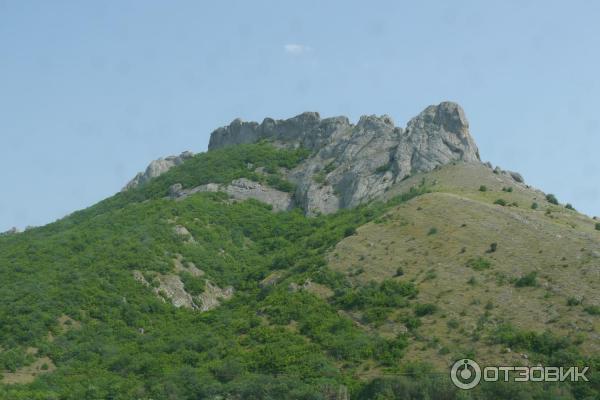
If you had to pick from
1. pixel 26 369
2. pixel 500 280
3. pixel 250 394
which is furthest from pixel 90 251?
pixel 500 280

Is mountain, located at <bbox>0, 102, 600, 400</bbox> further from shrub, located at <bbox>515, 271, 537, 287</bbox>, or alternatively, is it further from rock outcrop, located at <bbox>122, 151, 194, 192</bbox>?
rock outcrop, located at <bbox>122, 151, 194, 192</bbox>

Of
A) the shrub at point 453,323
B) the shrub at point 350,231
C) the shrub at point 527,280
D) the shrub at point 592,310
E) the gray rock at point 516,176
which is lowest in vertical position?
the shrub at point 453,323

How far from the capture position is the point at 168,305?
226ft

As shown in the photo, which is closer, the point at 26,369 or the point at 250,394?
the point at 250,394

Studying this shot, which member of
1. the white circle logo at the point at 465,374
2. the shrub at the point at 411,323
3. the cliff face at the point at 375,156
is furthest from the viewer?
the cliff face at the point at 375,156

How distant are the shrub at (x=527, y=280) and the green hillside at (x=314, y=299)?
0.11 meters

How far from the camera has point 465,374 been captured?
46938 millimetres

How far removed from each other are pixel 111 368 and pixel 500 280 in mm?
25248

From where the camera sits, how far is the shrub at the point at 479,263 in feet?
191

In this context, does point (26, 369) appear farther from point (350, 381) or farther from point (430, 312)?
point (430, 312)

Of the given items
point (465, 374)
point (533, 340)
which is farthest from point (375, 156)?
point (465, 374)

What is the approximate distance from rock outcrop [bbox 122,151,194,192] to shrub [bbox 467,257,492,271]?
62638 millimetres

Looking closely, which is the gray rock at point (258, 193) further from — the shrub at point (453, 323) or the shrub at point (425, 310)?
the shrub at point (453, 323)

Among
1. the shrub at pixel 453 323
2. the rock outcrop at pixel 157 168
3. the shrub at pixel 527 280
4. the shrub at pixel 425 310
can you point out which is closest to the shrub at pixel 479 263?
the shrub at pixel 527 280
